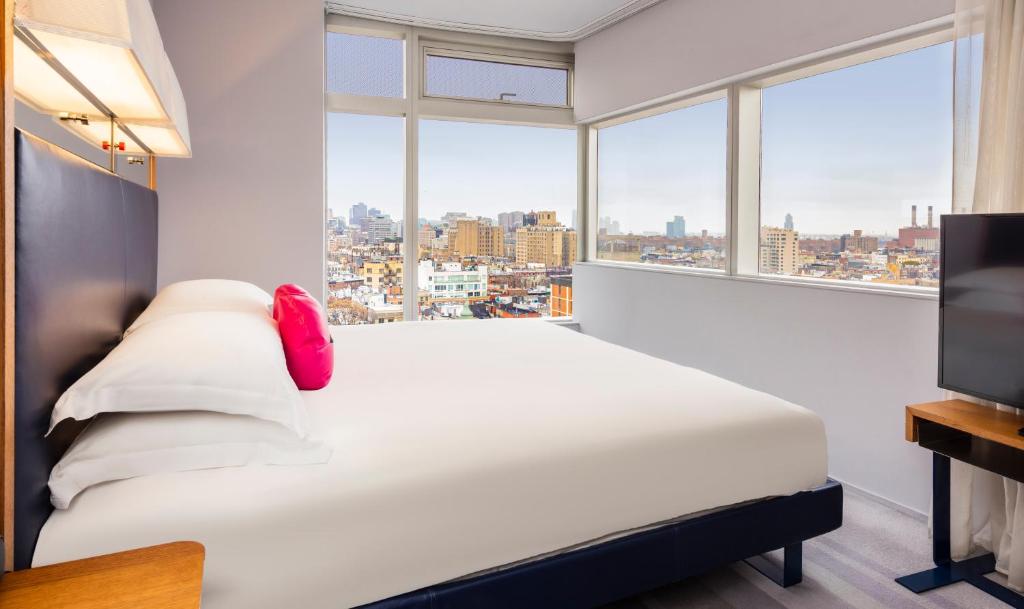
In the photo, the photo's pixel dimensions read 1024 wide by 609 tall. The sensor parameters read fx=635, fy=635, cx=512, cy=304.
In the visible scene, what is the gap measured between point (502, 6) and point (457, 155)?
116 centimetres

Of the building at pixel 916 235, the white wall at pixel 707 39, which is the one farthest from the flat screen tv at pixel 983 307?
the white wall at pixel 707 39

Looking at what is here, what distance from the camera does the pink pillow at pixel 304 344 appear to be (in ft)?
6.62

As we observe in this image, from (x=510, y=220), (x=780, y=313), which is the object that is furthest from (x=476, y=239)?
(x=780, y=313)

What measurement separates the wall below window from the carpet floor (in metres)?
0.45

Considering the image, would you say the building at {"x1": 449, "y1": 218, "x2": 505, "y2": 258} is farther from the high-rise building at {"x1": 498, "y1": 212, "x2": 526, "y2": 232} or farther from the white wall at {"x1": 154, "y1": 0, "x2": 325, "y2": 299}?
the white wall at {"x1": 154, "y1": 0, "x2": 325, "y2": 299}

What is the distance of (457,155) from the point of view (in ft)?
16.6

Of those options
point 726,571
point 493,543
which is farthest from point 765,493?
point 493,543

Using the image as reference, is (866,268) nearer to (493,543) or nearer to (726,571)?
(726,571)

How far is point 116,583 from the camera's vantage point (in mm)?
927

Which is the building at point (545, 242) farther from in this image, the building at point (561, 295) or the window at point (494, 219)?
the building at point (561, 295)

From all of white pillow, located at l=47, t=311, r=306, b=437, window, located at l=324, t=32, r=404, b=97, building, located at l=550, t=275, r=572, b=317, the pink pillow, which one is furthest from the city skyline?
white pillow, located at l=47, t=311, r=306, b=437

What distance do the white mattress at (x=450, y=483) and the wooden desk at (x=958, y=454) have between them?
52cm

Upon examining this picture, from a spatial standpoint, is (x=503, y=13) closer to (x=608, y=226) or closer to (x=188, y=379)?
(x=608, y=226)

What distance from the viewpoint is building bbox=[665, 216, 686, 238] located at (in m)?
4.29
